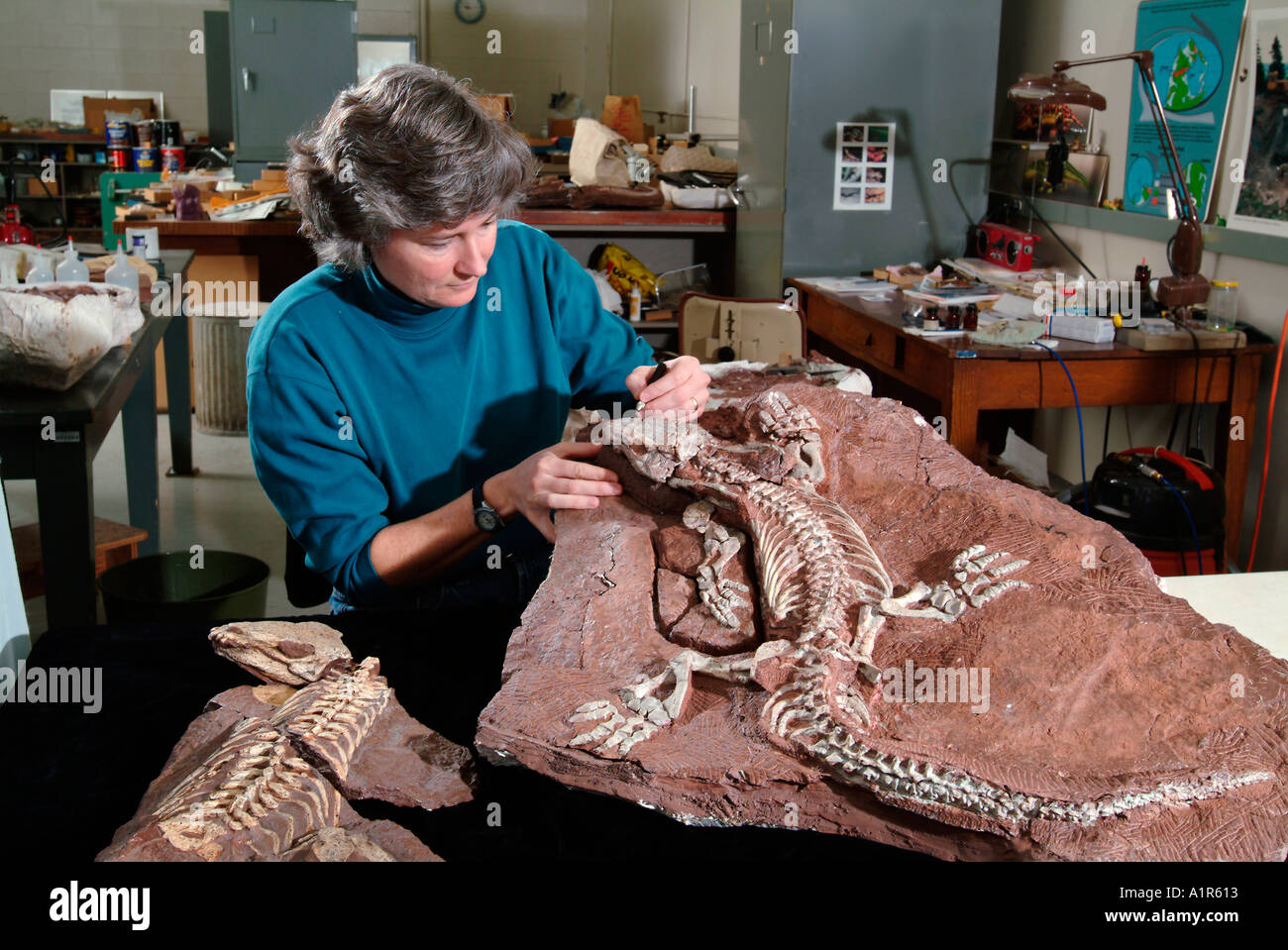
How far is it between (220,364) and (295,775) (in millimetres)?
4911

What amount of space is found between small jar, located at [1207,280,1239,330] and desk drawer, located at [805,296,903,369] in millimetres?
995

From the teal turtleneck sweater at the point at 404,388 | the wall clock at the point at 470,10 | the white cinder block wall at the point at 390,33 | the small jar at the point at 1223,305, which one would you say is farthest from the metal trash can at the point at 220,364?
the wall clock at the point at 470,10

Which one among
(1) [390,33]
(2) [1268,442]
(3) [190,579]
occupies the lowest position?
(3) [190,579]

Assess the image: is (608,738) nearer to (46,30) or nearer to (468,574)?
(468,574)

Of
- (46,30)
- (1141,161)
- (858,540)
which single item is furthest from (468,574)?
(46,30)

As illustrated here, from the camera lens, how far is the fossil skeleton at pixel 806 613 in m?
1.28

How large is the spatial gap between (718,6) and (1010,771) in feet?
24.1

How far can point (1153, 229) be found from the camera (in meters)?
3.89

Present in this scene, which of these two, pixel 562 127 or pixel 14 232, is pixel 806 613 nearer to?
pixel 14 232

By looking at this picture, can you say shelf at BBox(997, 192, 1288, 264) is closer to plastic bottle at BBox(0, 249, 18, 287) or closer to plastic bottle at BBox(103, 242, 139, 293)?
plastic bottle at BBox(103, 242, 139, 293)

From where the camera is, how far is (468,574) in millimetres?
2152

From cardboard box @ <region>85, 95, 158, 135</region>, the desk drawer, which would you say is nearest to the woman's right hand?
the desk drawer

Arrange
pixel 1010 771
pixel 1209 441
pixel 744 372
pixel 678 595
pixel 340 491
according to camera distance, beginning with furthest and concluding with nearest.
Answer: pixel 1209 441 < pixel 744 372 < pixel 340 491 < pixel 678 595 < pixel 1010 771

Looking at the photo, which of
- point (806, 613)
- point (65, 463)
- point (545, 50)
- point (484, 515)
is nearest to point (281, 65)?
point (545, 50)
